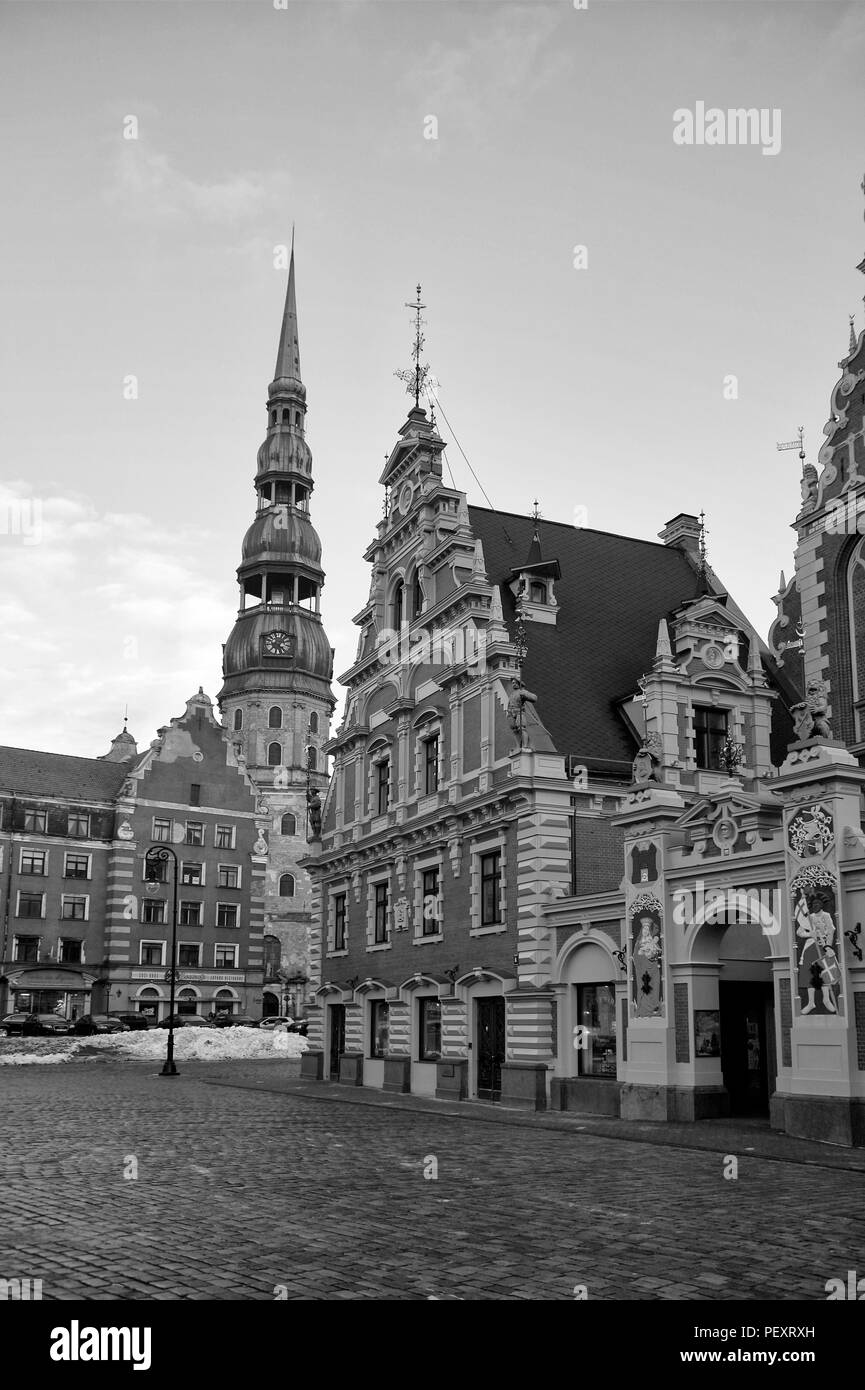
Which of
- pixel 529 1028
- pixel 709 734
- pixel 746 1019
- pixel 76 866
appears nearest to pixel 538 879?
pixel 529 1028

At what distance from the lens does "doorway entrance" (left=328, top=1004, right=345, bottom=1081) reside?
125ft

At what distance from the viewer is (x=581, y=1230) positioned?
1098 cm

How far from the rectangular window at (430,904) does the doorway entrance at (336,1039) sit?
22.0 feet

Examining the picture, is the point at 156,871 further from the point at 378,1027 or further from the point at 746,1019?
the point at 746,1019

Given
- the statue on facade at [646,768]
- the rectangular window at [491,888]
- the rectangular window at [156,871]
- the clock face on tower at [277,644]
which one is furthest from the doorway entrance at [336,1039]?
the clock face on tower at [277,644]

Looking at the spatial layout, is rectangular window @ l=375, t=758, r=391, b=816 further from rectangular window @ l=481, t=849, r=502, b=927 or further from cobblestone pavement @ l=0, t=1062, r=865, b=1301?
cobblestone pavement @ l=0, t=1062, r=865, b=1301

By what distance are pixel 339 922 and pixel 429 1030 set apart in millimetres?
7781

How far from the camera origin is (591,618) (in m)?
33.7

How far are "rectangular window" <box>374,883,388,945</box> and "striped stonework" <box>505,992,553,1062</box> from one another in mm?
8528

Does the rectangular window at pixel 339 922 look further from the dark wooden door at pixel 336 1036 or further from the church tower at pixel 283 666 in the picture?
Answer: the church tower at pixel 283 666

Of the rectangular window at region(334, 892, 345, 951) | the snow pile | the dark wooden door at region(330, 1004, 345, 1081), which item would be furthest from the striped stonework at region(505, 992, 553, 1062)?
the snow pile

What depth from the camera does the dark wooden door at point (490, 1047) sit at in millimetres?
28594
